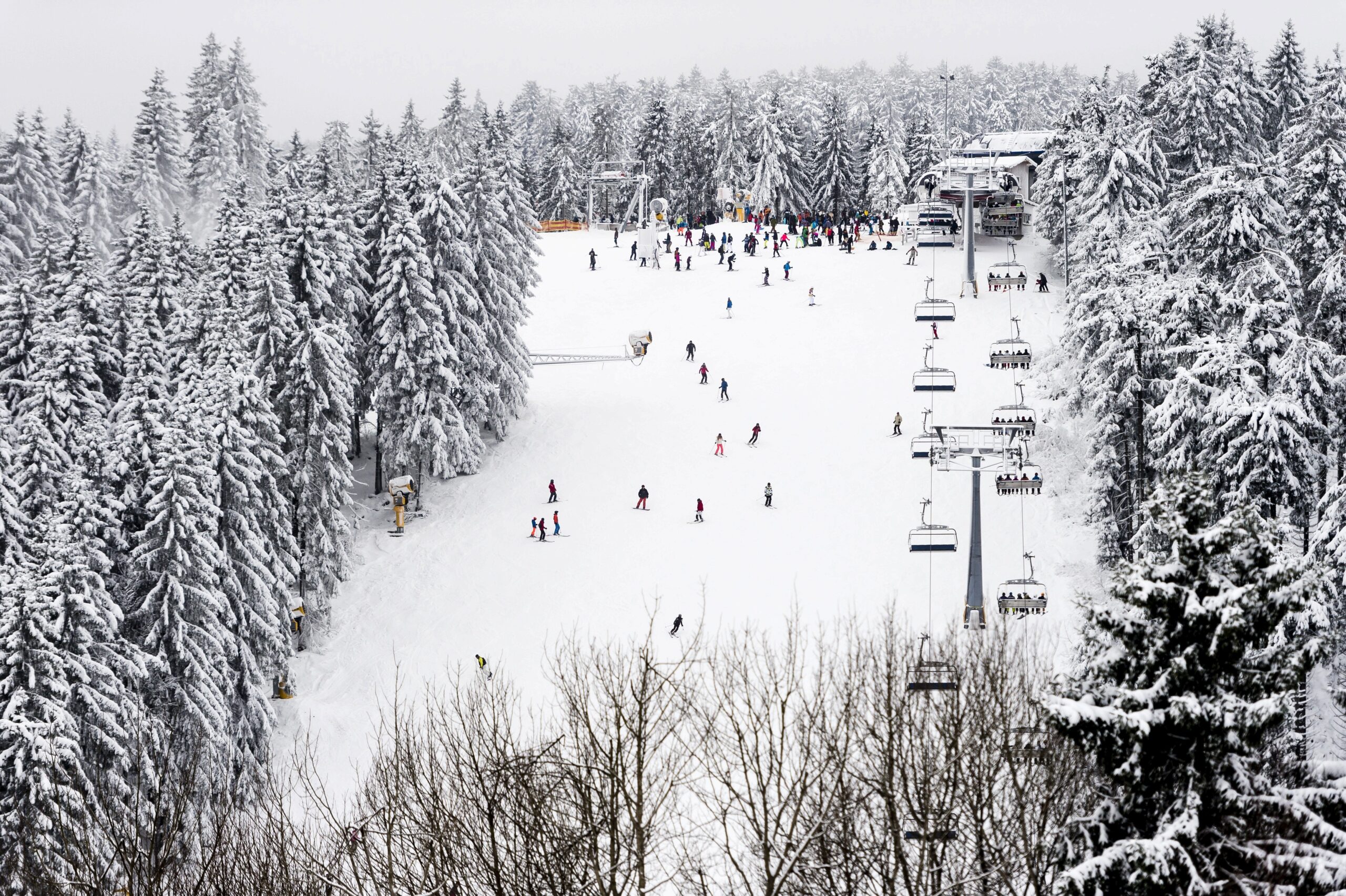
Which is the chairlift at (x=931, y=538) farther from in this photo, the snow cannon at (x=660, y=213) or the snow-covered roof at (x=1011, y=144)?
the snow cannon at (x=660, y=213)

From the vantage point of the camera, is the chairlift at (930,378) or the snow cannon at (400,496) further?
the snow cannon at (400,496)

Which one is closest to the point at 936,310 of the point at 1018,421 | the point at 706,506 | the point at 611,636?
the point at 706,506

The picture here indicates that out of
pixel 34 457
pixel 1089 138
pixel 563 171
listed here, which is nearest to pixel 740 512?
pixel 34 457

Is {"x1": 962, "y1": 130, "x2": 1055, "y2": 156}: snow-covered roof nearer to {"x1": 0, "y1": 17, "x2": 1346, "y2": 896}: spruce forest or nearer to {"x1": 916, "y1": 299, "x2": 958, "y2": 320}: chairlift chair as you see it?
{"x1": 0, "y1": 17, "x2": 1346, "y2": 896}: spruce forest

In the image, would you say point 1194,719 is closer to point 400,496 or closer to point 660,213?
point 400,496

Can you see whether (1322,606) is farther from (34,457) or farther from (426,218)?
(426,218)

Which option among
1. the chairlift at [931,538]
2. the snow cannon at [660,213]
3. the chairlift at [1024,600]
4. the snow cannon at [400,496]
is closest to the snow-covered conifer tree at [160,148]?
the snow cannon at [660,213]

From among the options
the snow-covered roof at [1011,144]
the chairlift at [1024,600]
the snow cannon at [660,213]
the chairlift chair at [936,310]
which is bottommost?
the chairlift at [1024,600]

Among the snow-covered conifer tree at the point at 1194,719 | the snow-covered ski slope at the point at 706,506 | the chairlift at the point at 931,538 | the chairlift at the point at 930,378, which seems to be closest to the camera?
the snow-covered conifer tree at the point at 1194,719
